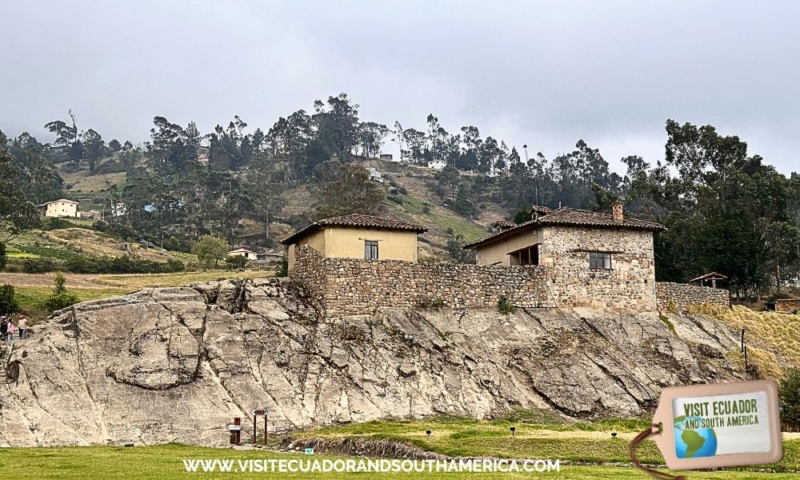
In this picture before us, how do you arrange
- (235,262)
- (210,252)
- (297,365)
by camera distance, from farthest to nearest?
(235,262)
(210,252)
(297,365)

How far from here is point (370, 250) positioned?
4106 cm

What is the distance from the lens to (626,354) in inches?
1585

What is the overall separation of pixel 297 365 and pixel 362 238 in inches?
323

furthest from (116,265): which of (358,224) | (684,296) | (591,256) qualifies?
(684,296)

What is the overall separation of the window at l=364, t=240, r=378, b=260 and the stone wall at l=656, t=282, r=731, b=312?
16182mm

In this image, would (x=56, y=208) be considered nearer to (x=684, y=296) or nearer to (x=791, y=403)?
(x=684, y=296)

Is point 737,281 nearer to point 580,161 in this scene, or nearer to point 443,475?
point 443,475

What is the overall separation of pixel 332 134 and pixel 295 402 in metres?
134

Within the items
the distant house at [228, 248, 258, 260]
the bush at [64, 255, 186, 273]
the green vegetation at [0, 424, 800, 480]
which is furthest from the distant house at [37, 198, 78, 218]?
the green vegetation at [0, 424, 800, 480]

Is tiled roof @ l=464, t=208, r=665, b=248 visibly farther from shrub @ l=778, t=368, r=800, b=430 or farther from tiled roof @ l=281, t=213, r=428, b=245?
shrub @ l=778, t=368, r=800, b=430

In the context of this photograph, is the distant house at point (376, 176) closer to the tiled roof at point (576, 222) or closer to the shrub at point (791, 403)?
the tiled roof at point (576, 222)

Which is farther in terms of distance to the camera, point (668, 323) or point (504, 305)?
point (668, 323)

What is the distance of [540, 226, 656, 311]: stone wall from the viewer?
140ft

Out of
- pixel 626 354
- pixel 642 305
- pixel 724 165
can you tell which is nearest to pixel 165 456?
pixel 626 354
